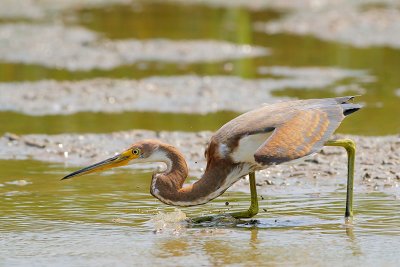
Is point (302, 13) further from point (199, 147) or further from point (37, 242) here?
point (37, 242)

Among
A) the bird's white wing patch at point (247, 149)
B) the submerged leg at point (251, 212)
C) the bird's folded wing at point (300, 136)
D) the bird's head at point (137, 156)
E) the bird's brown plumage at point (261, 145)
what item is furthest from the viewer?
the submerged leg at point (251, 212)

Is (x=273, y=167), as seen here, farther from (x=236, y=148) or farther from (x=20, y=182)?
(x=236, y=148)

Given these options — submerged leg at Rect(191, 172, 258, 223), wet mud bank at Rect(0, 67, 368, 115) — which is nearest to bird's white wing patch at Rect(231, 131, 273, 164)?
submerged leg at Rect(191, 172, 258, 223)

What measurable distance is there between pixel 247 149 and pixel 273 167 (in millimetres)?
2551

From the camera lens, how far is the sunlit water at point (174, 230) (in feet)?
24.6

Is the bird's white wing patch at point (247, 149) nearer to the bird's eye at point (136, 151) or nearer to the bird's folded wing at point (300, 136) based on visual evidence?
the bird's folded wing at point (300, 136)

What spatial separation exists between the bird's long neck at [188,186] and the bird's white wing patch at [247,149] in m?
0.09

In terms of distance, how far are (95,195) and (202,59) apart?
9.87 m

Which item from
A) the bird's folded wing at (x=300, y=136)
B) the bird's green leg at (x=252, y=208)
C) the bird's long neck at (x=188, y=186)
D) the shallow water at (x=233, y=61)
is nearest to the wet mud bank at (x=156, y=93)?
the shallow water at (x=233, y=61)

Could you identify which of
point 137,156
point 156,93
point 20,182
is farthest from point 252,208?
point 156,93

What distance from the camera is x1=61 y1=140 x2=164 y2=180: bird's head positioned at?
8.30 meters

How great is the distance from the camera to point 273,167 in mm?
10531

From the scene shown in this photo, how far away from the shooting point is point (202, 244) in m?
7.91

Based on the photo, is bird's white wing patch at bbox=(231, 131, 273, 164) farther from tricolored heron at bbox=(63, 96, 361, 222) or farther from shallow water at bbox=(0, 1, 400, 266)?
shallow water at bbox=(0, 1, 400, 266)
